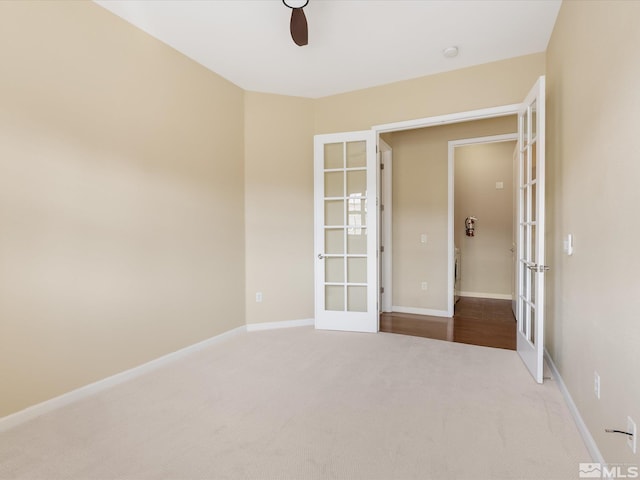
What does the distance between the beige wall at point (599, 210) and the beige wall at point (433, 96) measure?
64 cm

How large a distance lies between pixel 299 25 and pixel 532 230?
7.75ft

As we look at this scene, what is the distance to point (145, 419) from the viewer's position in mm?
2123

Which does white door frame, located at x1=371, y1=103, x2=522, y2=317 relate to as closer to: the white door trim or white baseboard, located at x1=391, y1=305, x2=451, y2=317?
the white door trim

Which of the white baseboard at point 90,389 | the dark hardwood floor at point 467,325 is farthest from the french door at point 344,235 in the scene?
the white baseboard at point 90,389

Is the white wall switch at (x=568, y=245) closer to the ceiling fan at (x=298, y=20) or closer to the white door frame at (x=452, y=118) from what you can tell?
the white door frame at (x=452, y=118)

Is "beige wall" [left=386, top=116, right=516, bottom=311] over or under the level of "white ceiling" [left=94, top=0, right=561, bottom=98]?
under

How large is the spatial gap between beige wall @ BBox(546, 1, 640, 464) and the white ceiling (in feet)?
1.59

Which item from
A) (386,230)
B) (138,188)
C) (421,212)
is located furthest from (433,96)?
(138,188)

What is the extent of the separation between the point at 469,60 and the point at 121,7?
10.1ft

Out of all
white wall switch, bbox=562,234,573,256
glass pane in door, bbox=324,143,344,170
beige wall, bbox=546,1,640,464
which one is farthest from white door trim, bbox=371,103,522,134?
white wall switch, bbox=562,234,573,256

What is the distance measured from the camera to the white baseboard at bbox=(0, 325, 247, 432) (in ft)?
6.81

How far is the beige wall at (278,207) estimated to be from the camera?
4.12 m

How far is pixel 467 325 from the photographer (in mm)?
4266

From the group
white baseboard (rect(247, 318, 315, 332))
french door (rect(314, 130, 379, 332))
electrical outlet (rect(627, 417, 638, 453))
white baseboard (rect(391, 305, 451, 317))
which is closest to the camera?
electrical outlet (rect(627, 417, 638, 453))
